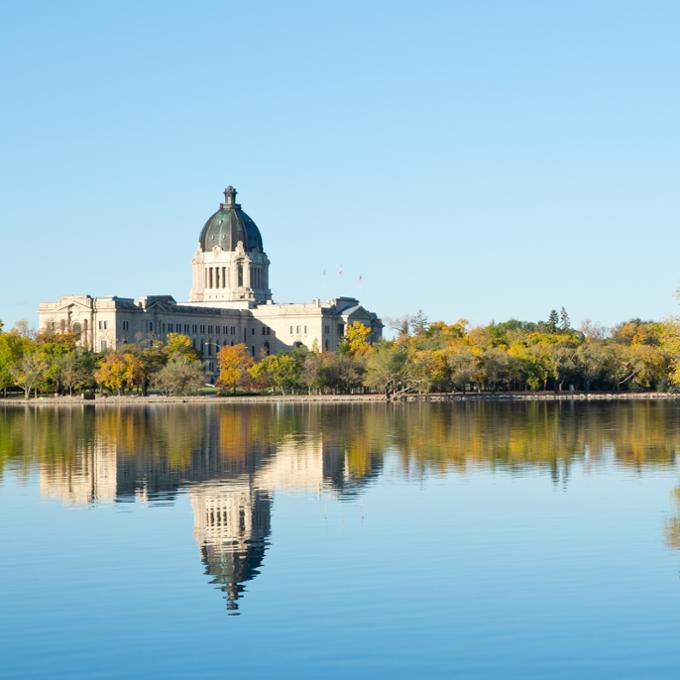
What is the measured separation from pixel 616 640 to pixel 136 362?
394 ft

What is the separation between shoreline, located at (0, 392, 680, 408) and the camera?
131750 millimetres

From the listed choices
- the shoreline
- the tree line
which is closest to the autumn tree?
the tree line

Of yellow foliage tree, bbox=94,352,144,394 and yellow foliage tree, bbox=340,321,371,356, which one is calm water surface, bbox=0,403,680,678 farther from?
yellow foliage tree, bbox=340,321,371,356

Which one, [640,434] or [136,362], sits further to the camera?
[136,362]

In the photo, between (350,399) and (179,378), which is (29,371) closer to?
(179,378)

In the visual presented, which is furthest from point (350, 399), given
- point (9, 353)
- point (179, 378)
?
point (9, 353)

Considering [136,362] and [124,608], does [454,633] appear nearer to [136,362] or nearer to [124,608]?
[124,608]

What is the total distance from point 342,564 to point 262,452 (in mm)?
30036

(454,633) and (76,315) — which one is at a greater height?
(76,315)

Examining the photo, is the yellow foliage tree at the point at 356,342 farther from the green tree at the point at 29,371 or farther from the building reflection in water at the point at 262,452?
the building reflection in water at the point at 262,452

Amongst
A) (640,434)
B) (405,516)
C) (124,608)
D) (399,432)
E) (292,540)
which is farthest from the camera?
(399,432)

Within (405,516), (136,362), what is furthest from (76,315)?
(405,516)

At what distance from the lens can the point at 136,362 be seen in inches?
5531

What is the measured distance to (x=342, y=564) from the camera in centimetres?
2912
